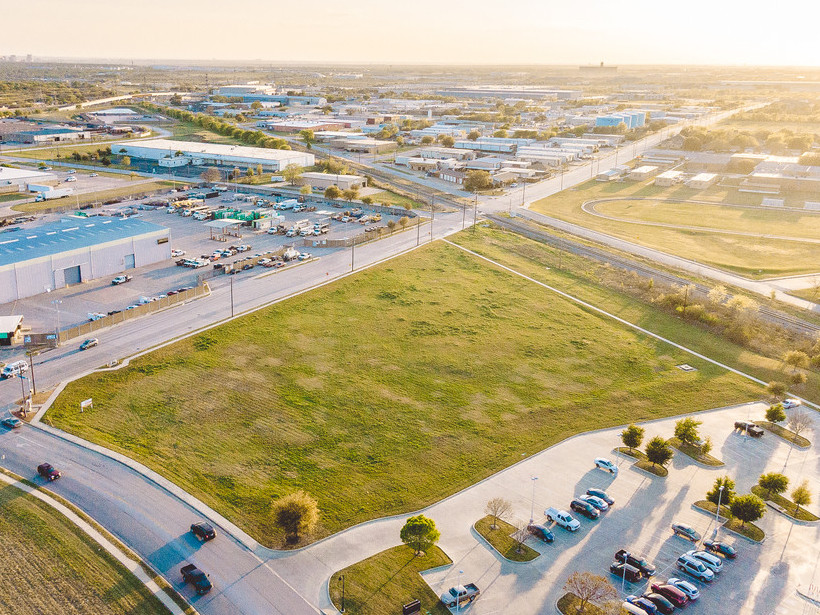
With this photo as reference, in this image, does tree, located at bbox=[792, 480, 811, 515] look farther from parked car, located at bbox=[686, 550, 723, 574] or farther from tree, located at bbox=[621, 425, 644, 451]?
tree, located at bbox=[621, 425, 644, 451]

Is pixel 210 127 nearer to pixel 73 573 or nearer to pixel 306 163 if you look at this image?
pixel 306 163

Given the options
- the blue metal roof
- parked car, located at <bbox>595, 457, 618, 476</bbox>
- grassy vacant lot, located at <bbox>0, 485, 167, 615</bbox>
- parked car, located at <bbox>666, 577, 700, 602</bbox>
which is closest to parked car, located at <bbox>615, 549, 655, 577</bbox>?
parked car, located at <bbox>666, 577, 700, 602</bbox>

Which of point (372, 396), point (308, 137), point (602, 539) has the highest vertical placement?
point (308, 137)

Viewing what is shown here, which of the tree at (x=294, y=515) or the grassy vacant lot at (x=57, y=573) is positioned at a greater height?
the tree at (x=294, y=515)

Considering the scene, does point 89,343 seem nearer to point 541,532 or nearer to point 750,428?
point 541,532

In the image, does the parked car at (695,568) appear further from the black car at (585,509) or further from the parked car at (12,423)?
the parked car at (12,423)

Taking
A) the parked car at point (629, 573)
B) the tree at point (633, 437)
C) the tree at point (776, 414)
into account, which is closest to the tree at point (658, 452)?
the tree at point (633, 437)

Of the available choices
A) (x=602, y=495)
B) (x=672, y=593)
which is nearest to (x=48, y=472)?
(x=602, y=495)
